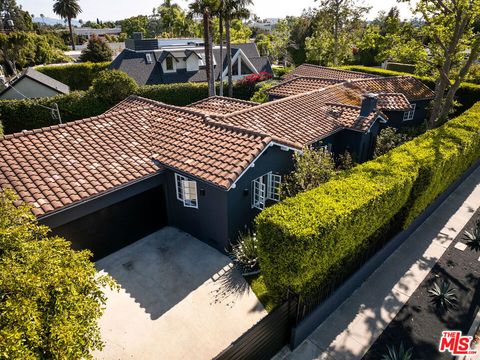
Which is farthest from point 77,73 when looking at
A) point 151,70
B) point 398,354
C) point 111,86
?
point 398,354

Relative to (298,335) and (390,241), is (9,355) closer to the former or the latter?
(298,335)

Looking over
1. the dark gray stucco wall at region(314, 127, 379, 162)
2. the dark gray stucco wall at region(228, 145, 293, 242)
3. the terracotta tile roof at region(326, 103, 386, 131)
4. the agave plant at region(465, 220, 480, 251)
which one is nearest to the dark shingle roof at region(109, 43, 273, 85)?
the terracotta tile roof at region(326, 103, 386, 131)

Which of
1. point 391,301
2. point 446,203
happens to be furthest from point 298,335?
point 446,203

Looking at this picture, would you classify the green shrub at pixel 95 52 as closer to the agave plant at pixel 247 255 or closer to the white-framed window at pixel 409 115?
the white-framed window at pixel 409 115

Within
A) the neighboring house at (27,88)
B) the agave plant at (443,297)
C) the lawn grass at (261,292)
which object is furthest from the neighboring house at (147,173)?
the neighboring house at (27,88)

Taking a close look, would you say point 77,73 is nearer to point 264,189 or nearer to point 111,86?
point 111,86
